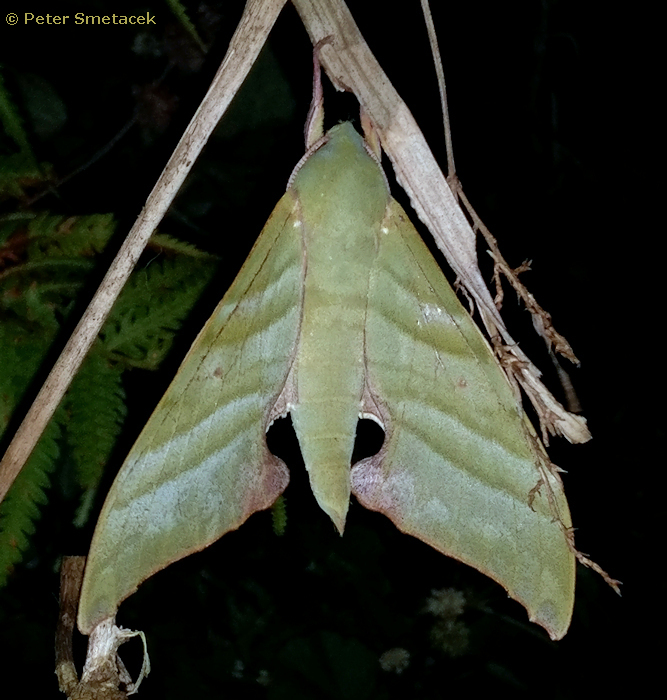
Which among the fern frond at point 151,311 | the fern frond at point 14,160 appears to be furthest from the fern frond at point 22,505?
the fern frond at point 14,160

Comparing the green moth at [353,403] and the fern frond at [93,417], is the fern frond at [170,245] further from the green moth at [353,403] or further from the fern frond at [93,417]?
the green moth at [353,403]

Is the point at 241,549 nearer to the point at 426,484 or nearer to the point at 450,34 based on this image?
the point at 426,484

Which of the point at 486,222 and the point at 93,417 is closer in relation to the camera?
the point at 93,417

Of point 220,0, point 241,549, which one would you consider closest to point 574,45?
point 220,0

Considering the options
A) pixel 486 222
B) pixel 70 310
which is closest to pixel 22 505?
pixel 70 310

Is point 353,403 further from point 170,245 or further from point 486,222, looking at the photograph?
point 486,222

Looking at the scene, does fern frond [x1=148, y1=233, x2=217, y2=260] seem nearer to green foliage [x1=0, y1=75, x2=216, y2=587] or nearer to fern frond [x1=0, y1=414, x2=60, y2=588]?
green foliage [x1=0, y1=75, x2=216, y2=587]
